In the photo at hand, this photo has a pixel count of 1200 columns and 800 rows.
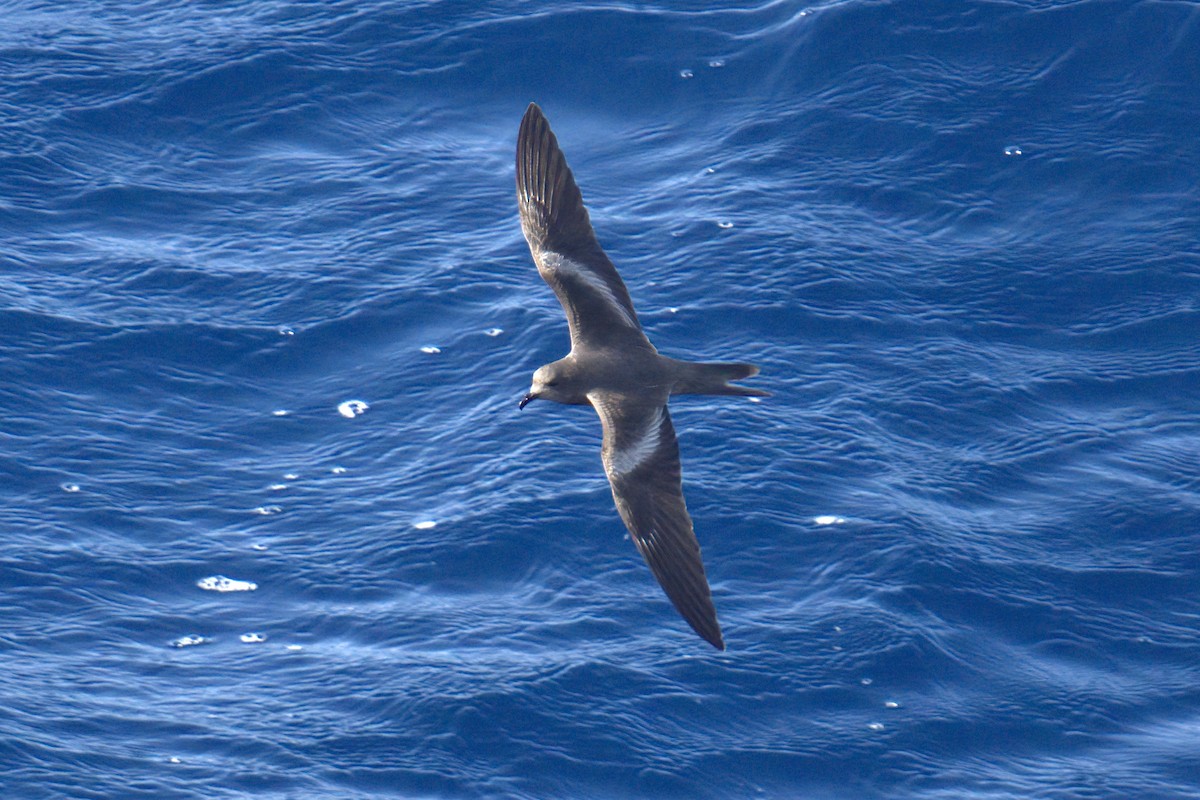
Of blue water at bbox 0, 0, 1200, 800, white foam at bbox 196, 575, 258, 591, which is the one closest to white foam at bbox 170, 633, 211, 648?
blue water at bbox 0, 0, 1200, 800

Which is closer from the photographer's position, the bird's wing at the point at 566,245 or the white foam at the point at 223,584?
the bird's wing at the point at 566,245

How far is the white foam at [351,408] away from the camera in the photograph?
22.3 m

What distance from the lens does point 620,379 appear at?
14266mm

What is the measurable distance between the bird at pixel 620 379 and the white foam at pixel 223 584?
7.03 m

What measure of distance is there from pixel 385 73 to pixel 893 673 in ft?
37.9

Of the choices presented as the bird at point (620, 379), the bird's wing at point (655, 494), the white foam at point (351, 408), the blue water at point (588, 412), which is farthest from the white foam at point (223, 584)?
the bird's wing at point (655, 494)

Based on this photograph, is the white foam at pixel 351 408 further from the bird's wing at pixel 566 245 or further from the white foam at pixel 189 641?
the bird's wing at pixel 566 245

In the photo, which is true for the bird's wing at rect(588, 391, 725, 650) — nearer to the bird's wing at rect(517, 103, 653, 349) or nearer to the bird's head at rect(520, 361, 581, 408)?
the bird's head at rect(520, 361, 581, 408)

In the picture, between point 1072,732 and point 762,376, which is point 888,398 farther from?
point 1072,732

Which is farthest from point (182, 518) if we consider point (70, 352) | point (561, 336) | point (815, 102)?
point (815, 102)

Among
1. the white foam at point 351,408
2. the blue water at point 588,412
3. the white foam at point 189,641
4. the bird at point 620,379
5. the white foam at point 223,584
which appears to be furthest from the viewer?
the white foam at point 351,408

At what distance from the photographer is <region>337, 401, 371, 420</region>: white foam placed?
22266mm

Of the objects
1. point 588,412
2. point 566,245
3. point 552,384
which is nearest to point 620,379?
point 552,384

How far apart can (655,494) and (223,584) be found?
8711 millimetres
